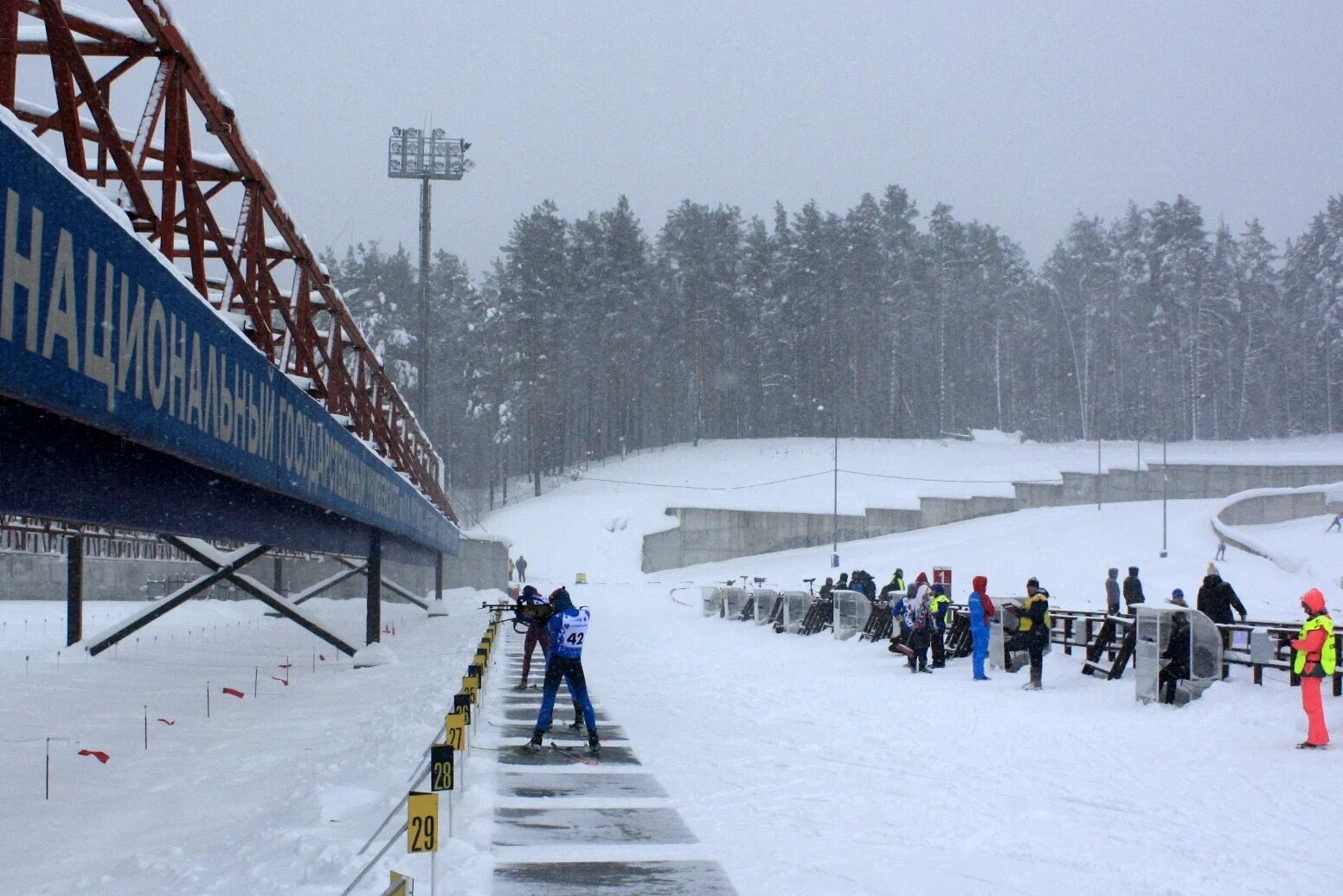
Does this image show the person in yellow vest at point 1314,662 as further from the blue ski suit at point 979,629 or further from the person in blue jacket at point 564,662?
the person in blue jacket at point 564,662

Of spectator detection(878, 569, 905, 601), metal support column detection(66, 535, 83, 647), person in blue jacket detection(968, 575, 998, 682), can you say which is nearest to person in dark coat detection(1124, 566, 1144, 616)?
spectator detection(878, 569, 905, 601)

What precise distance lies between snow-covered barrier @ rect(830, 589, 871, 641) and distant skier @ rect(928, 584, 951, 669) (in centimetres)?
612

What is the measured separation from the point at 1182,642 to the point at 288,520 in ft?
43.0

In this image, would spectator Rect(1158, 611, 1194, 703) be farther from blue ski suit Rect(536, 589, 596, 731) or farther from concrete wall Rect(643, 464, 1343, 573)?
concrete wall Rect(643, 464, 1343, 573)

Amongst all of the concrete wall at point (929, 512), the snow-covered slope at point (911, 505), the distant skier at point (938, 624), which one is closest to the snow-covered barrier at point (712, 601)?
the snow-covered slope at point (911, 505)

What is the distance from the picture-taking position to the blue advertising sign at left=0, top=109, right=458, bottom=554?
6.10m

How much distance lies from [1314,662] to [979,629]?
817 cm

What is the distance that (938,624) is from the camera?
76.6 feet

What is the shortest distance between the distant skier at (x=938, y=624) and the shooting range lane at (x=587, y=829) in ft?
32.9

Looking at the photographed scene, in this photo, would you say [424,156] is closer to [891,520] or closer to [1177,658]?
[891,520]

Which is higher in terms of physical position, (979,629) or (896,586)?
(896,586)

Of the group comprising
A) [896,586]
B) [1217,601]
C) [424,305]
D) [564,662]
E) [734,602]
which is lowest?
[734,602]

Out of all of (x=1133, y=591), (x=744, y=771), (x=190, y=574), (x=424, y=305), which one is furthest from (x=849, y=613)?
(x=190, y=574)

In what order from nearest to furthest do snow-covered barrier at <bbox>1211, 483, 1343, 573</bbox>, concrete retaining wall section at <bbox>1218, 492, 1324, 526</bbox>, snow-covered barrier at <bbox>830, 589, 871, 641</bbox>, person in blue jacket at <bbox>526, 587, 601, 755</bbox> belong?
person in blue jacket at <bbox>526, 587, 601, 755</bbox> < snow-covered barrier at <bbox>830, 589, 871, 641</bbox> < snow-covered barrier at <bbox>1211, 483, 1343, 573</bbox> < concrete retaining wall section at <bbox>1218, 492, 1324, 526</bbox>
